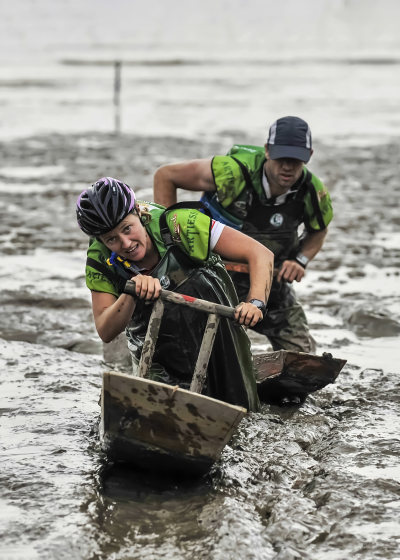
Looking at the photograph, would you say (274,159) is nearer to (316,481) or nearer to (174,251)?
(174,251)

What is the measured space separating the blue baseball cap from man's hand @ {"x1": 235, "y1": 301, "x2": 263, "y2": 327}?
1.61 meters

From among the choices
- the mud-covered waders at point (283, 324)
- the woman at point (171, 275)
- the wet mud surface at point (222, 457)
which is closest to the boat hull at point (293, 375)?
the wet mud surface at point (222, 457)

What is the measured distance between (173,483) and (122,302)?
2.94 ft

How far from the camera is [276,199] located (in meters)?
6.29

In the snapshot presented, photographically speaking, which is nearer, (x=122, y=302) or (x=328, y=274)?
(x=122, y=302)

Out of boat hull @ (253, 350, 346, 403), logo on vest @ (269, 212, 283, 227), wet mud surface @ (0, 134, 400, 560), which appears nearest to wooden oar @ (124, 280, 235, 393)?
wet mud surface @ (0, 134, 400, 560)

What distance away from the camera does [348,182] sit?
14297 millimetres

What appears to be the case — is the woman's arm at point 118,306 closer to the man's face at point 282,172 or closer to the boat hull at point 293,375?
the boat hull at point 293,375

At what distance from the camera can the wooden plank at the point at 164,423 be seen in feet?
14.1

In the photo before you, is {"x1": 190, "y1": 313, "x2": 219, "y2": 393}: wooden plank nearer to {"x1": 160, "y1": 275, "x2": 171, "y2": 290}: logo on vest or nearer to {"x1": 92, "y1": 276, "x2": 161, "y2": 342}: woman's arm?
{"x1": 92, "y1": 276, "x2": 161, "y2": 342}: woman's arm

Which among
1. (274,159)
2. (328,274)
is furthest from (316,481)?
(328,274)

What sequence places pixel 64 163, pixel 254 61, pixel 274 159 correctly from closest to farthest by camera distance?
pixel 274 159, pixel 64 163, pixel 254 61

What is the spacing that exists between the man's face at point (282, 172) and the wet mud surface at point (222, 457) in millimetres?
1322

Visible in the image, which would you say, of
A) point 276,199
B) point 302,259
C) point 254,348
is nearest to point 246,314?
point 276,199
